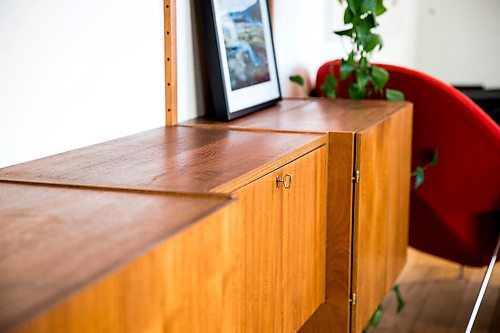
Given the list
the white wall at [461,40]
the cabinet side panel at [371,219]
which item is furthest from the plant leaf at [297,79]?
the white wall at [461,40]

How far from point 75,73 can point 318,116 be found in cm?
97

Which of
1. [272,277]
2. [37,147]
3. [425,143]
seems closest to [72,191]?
[37,147]

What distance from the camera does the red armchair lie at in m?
3.17

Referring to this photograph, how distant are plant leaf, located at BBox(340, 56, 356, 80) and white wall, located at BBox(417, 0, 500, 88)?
12.0 feet

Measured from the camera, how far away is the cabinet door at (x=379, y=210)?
2455mm

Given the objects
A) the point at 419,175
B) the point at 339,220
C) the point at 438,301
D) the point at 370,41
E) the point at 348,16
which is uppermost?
the point at 348,16

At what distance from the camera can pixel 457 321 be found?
3627 mm

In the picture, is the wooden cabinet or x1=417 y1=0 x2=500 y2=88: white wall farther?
x1=417 y1=0 x2=500 y2=88: white wall

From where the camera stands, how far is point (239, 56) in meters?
2.70

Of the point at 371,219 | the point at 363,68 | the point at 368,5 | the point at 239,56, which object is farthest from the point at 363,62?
the point at 371,219

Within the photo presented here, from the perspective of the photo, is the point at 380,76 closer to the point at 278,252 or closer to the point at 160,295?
the point at 278,252

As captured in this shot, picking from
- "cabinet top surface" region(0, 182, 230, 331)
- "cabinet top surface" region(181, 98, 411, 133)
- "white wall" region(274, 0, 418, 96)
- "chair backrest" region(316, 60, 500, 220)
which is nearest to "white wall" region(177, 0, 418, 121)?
"white wall" region(274, 0, 418, 96)

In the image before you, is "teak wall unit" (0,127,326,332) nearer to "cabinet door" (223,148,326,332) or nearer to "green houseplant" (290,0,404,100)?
"cabinet door" (223,148,326,332)

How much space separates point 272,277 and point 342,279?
0.55 m
